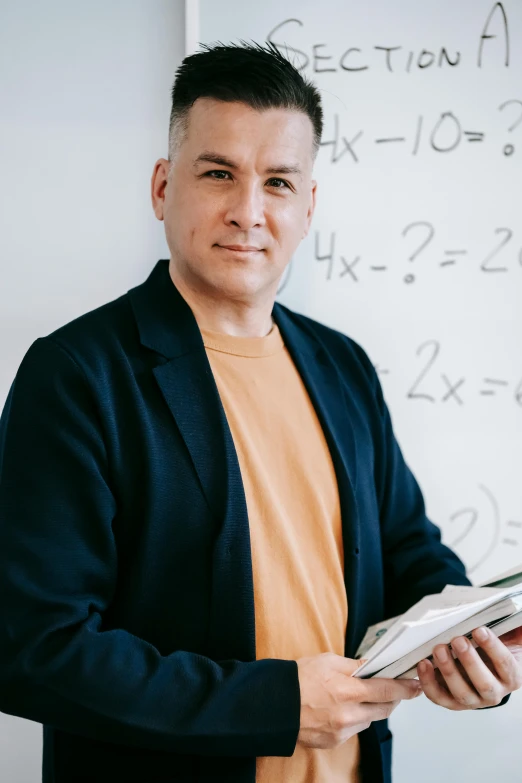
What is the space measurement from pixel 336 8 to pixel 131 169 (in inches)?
20.8

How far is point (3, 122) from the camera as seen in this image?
141 cm

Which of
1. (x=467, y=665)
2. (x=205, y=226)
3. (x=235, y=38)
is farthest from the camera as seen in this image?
(x=235, y=38)

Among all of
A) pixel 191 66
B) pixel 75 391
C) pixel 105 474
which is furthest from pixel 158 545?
pixel 191 66

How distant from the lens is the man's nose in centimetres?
111

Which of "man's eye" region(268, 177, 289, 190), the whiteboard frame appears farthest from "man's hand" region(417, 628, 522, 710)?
the whiteboard frame

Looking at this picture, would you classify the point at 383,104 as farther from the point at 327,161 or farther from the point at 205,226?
the point at 205,226

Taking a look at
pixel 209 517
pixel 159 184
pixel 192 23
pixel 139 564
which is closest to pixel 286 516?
pixel 209 517

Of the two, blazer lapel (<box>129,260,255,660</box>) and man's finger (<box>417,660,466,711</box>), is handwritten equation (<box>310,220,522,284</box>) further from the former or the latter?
man's finger (<box>417,660,466,711</box>)

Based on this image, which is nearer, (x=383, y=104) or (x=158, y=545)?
(x=158, y=545)

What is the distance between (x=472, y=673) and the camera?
994 mm

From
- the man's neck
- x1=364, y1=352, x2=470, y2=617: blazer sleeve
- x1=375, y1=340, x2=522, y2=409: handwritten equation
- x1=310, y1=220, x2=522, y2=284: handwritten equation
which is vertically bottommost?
x1=364, y1=352, x2=470, y2=617: blazer sleeve

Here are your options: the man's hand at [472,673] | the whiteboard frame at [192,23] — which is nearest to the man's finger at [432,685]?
the man's hand at [472,673]

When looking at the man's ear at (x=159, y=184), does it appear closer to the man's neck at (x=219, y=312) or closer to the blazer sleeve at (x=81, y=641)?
the man's neck at (x=219, y=312)

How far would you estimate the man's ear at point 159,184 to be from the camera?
120 centimetres
